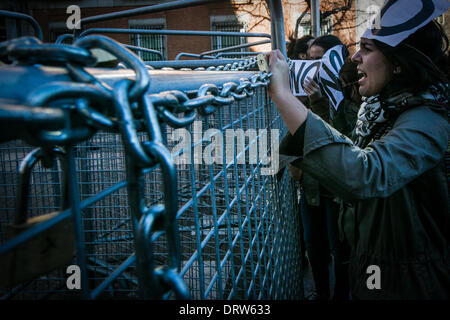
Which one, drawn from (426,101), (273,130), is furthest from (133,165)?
(273,130)

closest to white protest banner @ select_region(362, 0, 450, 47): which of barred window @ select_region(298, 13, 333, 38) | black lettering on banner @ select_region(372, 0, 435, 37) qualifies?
black lettering on banner @ select_region(372, 0, 435, 37)

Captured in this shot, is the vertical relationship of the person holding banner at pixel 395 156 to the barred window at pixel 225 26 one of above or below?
below

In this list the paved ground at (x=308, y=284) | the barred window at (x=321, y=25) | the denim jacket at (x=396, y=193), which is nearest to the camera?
the denim jacket at (x=396, y=193)

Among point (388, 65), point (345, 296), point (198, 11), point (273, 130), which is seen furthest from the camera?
point (198, 11)

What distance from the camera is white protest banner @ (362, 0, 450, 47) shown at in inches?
56.9

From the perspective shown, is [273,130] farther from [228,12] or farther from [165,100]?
[228,12]

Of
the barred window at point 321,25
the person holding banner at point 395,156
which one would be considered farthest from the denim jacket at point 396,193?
the barred window at point 321,25

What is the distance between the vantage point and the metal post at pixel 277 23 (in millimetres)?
1673

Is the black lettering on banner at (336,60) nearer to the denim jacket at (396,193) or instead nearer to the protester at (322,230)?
the protester at (322,230)

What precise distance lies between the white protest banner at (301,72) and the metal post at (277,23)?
595 mm

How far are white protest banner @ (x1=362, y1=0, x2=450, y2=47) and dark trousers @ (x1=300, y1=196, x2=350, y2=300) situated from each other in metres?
1.41

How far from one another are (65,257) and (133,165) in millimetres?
168

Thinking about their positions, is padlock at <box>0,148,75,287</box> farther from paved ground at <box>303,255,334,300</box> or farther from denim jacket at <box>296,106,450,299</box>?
paved ground at <box>303,255,334,300</box>

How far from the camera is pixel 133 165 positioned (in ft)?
1.32
